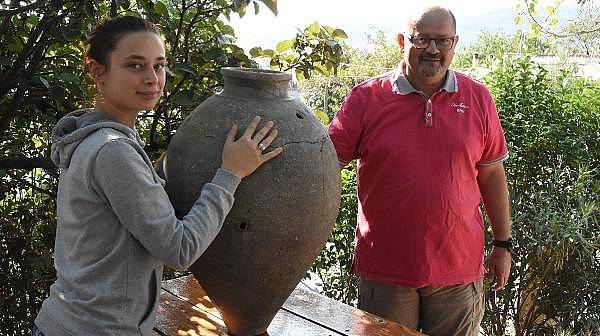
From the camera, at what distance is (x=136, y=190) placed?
1.67 meters

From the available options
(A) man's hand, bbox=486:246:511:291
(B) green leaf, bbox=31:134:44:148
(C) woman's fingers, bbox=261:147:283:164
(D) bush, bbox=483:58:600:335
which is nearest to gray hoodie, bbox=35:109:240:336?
(C) woman's fingers, bbox=261:147:283:164

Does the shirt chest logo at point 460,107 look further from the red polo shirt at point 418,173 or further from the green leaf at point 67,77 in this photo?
the green leaf at point 67,77

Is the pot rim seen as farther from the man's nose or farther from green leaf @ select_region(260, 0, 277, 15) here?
the man's nose

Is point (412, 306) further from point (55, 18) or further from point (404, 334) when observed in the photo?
point (55, 18)

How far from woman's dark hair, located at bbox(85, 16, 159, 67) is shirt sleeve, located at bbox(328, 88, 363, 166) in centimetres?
110

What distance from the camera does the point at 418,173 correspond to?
8.75 feet

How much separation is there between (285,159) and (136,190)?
1.71 feet

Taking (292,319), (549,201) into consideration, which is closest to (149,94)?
(292,319)

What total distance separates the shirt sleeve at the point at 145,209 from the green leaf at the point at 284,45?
1.54m

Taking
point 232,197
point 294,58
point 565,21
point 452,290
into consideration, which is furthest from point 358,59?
point 232,197

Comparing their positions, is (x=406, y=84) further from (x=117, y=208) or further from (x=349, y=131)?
(x=117, y=208)

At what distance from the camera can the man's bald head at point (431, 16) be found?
2.71 metres

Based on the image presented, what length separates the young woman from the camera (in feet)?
5.56

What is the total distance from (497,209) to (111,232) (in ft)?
5.95
